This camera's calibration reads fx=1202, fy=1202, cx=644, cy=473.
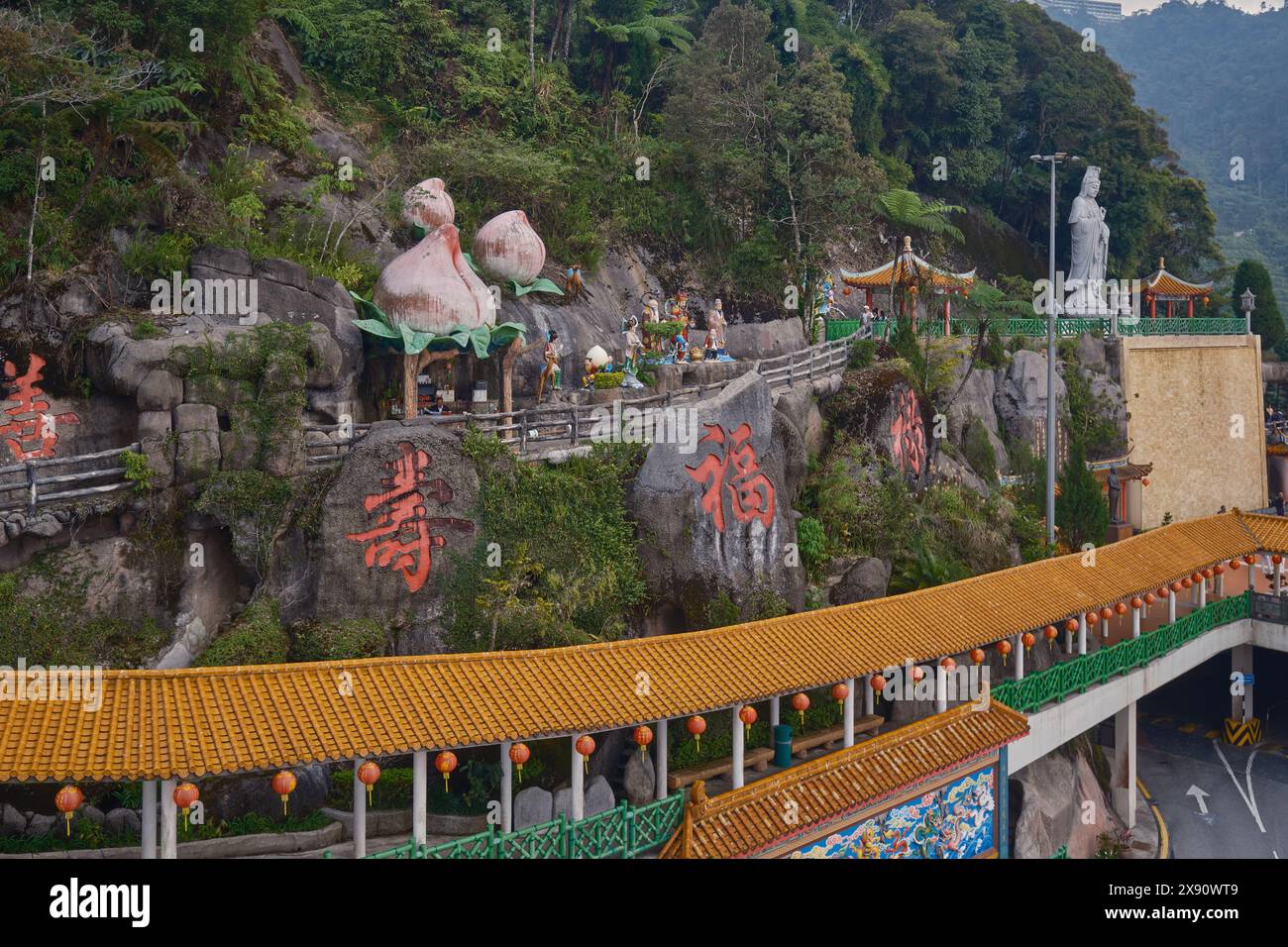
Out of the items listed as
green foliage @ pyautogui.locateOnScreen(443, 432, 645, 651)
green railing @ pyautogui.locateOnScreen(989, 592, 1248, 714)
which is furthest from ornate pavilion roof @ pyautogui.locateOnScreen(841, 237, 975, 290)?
green foliage @ pyautogui.locateOnScreen(443, 432, 645, 651)

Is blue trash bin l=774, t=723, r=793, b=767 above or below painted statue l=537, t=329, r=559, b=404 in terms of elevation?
below

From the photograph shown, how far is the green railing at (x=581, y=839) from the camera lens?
11641 mm

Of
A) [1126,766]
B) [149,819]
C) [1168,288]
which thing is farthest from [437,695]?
[1168,288]

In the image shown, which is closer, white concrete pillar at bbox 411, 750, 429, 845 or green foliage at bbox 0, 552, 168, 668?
white concrete pillar at bbox 411, 750, 429, 845

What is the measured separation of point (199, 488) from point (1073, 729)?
13811 millimetres

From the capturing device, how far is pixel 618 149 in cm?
3056

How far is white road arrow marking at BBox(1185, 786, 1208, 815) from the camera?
23047 mm

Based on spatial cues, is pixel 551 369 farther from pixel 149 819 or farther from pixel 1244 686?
pixel 1244 686

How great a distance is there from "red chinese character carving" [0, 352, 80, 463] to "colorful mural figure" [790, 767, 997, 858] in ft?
36.6

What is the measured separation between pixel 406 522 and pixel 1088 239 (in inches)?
1104

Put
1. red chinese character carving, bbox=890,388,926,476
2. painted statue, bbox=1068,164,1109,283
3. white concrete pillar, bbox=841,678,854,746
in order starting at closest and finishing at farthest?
white concrete pillar, bbox=841,678,854,746
red chinese character carving, bbox=890,388,926,476
painted statue, bbox=1068,164,1109,283

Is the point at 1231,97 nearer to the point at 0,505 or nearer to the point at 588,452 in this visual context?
the point at 588,452

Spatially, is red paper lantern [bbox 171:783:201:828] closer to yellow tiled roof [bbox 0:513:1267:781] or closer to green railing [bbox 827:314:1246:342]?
yellow tiled roof [bbox 0:513:1267:781]

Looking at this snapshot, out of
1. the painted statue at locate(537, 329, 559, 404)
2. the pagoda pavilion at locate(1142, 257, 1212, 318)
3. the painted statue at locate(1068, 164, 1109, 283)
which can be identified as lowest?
the painted statue at locate(537, 329, 559, 404)
